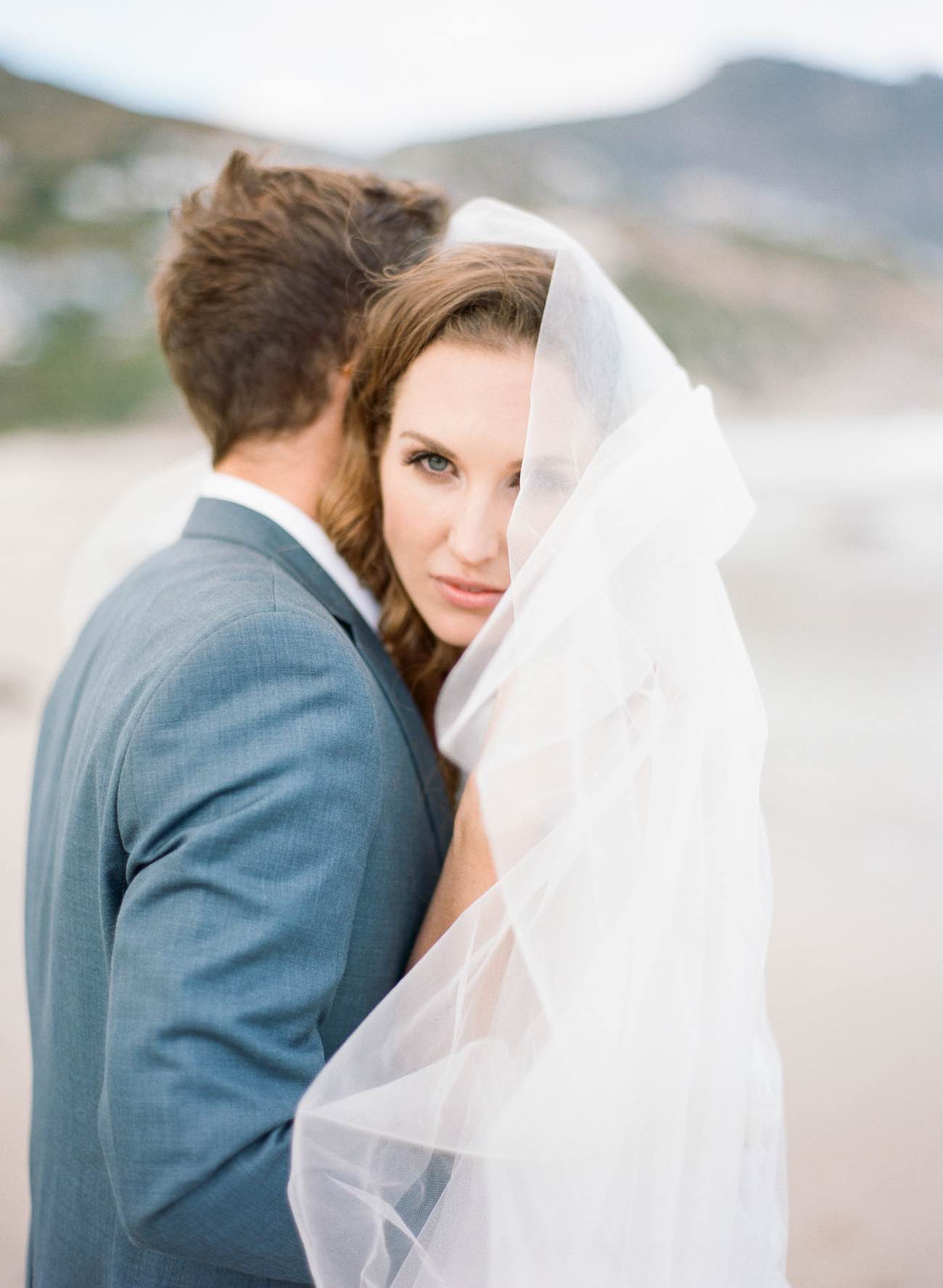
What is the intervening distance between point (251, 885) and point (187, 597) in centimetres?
29

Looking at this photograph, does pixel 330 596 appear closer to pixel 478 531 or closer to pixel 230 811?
pixel 478 531

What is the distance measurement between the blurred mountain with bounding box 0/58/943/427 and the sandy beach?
21.3 inches

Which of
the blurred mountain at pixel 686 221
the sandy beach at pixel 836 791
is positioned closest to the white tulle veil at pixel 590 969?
the sandy beach at pixel 836 791

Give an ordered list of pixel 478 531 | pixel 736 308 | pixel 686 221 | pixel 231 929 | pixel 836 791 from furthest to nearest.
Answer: pixel 686 221, pixel 736 308, pixel 836 791, pixel 478 531, pixel 231 929

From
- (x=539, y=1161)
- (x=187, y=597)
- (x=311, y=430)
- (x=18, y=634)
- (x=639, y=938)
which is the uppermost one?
(x=311, y=430)

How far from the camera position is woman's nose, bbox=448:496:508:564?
1097 millimetres

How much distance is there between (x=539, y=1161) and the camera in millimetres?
849

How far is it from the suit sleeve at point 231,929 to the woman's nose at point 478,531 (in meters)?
0.26

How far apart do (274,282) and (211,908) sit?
2.45 feet

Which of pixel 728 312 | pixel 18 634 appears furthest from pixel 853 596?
pixel 18 634

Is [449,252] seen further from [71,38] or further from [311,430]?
[71,38]

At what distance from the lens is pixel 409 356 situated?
115 cm

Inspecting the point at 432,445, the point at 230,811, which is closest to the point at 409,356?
the point at 432,445

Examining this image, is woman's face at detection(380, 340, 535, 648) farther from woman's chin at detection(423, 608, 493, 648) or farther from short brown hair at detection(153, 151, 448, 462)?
short brown hair at detection(153, 151, 448, 462)
